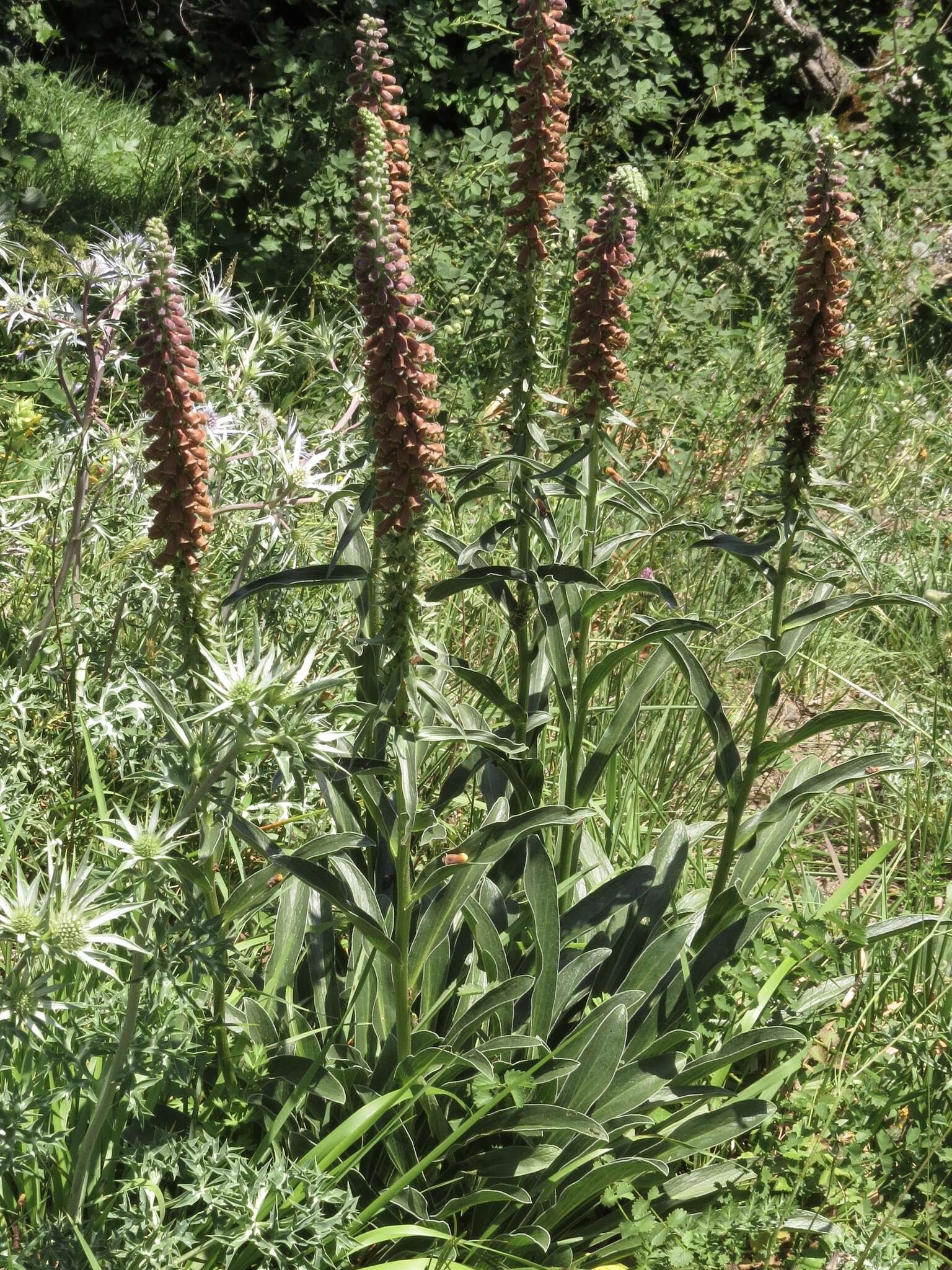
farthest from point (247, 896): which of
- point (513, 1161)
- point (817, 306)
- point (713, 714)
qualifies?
point (817, 306)

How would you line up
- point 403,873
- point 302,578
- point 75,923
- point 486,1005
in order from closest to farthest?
point 75,923
point 403,873
point 302,578
point 486,1005

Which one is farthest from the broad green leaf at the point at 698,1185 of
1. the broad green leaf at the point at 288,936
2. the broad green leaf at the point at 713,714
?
the broad green leaf at the point at 288,936

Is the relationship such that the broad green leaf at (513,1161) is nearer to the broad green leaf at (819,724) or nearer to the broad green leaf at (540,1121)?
the broad green leaf at (540,1121)

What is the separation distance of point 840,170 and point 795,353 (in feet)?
1.23

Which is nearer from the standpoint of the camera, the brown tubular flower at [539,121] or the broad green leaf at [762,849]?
the brown tubular flower at [539,121]

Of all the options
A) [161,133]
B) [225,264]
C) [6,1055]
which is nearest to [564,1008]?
[6,1055]

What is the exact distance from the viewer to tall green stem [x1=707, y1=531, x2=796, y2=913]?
2.46 meters

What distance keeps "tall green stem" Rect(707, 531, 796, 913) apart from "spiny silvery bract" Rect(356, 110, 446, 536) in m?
0.82

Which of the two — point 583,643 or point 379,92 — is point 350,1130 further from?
point 379,92

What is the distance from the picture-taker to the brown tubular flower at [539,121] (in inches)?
97.0

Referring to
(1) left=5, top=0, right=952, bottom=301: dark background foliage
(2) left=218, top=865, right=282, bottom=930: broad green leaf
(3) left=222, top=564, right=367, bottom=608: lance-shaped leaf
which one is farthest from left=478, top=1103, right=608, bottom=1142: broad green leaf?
(1) left=5, top=0, right=952, bottom=301: dark background foliage

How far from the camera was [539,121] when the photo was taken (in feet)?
8.23

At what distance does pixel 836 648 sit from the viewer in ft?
14.5

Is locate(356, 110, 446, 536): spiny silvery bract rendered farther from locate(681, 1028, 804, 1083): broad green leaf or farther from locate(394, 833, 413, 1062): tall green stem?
locate(681, 1028, 804, 1083): broad green leaf
